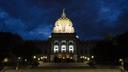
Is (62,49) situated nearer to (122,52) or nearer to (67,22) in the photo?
(67,22)

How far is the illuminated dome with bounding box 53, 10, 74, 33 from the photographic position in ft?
550

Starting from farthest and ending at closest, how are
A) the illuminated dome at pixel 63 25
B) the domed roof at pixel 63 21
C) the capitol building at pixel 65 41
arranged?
the domed roof at pixel 63 21 → the illuminated dome at pixel 63 25 → the capitol building at pixel 65 41

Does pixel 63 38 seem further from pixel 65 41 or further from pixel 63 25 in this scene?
pixel 63 25

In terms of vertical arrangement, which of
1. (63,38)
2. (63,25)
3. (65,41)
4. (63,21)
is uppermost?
(63,21)

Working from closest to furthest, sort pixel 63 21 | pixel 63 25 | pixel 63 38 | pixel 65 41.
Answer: pixel 63 25 < pixel 63 21 < pixel 63 38 < pixel 65 41

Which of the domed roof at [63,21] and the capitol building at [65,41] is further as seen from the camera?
the domed roof at [63,21]

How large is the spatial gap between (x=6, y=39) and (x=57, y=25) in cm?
6796

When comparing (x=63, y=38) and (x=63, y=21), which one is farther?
(x=63, y=38)

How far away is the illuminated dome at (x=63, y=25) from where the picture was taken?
168 metres

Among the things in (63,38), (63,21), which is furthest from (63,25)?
(63,38)

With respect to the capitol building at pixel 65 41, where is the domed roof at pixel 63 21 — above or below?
above

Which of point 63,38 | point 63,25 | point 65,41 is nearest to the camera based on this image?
point 63,25

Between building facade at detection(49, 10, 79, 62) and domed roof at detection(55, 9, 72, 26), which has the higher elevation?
domed roof at detection(55, 9, 72, 26)

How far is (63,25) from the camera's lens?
548 ft
